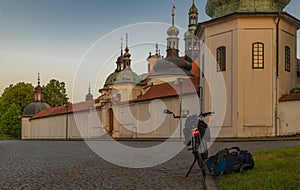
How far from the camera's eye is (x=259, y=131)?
92.8 feet

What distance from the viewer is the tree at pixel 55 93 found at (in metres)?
88.2

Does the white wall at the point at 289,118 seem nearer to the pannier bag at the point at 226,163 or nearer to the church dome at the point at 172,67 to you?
the pannier bag at the point at 226,163

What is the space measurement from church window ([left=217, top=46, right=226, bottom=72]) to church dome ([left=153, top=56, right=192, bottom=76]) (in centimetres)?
2542

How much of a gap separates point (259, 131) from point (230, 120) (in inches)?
84.4

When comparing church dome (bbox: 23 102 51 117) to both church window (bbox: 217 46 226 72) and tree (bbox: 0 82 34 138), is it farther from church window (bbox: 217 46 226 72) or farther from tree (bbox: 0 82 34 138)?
church window (bbox: 217 46 226 72)

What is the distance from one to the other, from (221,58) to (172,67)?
89.5 feet

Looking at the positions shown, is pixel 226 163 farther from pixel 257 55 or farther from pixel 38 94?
pixel 38 94

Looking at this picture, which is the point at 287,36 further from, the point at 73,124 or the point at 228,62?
the point at 73,124

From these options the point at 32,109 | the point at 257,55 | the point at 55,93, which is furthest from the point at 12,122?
the point at 257,55

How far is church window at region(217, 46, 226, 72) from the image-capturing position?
30.7m

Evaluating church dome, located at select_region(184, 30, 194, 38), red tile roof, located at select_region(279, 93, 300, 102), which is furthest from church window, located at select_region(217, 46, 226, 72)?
church dome, located at select_region(184, 30, 194, 38)

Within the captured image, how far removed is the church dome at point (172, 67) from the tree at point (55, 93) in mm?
35498

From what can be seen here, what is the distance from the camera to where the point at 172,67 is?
58.2 meters

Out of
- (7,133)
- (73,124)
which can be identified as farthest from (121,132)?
(7,133)
